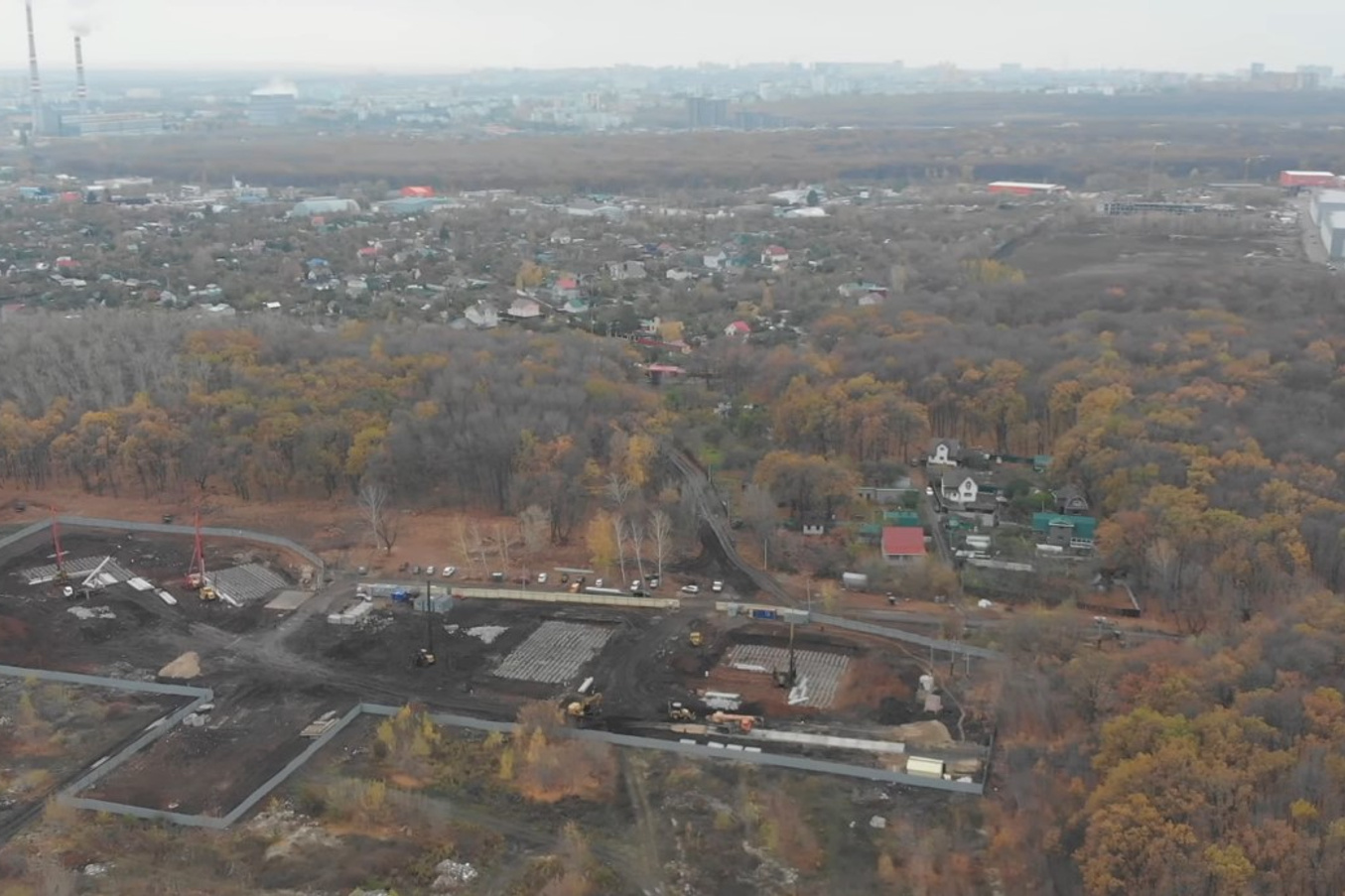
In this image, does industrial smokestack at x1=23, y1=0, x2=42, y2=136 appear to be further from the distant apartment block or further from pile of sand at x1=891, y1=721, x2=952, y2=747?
pile of sand at x1=891, y1=721, x2=952, y2=747

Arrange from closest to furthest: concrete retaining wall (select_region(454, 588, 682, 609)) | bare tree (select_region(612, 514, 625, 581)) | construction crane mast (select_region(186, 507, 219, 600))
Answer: concrete retaining wall (select_region(454, 588, 682, 609)) → construction crane mast (select_region(186, 507, 219, 600)) → bare tree (select_region(612, 514, 625, 581))

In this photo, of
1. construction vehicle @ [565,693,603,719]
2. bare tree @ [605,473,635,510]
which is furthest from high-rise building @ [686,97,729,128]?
construction vehicle @ [565,693,603,719]

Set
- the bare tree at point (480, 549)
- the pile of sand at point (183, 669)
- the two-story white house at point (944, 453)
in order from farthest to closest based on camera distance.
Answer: the two-story white house at point (944, 453) → the bare tree at point (480, 549) → the pile of sand at point (183, 669)

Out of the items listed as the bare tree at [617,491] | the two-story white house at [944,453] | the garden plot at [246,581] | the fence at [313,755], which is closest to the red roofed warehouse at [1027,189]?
the two-story white house at [944,453]

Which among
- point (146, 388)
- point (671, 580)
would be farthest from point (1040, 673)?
point (146, 388)

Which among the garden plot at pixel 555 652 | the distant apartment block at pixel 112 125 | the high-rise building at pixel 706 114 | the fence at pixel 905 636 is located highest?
the high-rise building at pixel 706 114

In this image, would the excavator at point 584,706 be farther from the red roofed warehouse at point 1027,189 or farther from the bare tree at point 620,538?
the red roofed warehouse at point 1027,189
